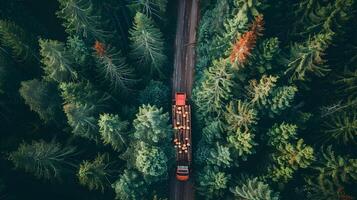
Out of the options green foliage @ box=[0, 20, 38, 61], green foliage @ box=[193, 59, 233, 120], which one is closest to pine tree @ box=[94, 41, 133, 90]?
green foliage @ box=[0, 20, 38, 61]

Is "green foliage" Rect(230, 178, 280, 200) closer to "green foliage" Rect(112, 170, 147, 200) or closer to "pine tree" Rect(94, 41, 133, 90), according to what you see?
"green foliage" Rect(112, 170, 147, 200)

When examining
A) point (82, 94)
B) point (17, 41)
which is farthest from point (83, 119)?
point (17, 41)

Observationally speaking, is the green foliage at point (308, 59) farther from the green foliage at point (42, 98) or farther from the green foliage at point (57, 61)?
the green foliage at point (42, 98)

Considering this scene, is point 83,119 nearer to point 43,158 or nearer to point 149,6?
point 43,158

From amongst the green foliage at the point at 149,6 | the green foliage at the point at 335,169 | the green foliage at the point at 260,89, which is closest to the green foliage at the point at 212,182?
the green foliage at the point at 260,89

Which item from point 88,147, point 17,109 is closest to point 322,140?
point 88,147

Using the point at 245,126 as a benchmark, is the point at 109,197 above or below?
below

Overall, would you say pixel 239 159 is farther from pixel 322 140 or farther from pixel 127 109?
pixel 127 109
